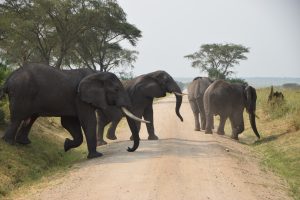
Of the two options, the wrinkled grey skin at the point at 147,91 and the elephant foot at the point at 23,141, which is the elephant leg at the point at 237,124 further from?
the elephant foot at the point at 23,141

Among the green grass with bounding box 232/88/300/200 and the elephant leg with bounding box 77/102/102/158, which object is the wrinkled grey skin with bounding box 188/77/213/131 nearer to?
the green grass with bounding box 232/88/300/200

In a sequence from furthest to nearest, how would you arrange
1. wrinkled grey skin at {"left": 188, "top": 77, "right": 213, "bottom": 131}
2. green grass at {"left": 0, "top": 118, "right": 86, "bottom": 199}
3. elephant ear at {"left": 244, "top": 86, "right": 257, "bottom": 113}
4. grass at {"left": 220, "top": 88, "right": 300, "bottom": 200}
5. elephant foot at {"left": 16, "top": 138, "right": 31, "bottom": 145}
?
wrinkled grey skin at {"left": 188, "top": 77, "right": 213, "bottom": 131} → elephant ear at {"left": 244, "top": 86, "right": 257, "bottom": 113} → elephant foot at {"left": 16, "top": 138, "right": 31, "bottom": 145} → grass at {"left": 220, "top": 88, "right": 300, "bottom": 200} → green grass at {"left": 0, "top": 118, "right": 86, "bottom": 199}

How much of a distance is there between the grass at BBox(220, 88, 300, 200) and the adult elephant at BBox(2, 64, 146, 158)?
4861mm

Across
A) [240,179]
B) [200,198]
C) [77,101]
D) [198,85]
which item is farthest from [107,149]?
[198,85]

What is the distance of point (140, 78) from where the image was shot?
20.4 meters

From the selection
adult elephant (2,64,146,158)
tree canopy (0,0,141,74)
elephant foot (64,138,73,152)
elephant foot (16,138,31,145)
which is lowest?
elephant foot (64,138,73,152)

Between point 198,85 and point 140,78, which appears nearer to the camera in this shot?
point 140,78

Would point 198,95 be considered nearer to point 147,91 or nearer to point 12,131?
point 147,91

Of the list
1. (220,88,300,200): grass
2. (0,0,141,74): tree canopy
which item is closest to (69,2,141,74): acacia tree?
(0,0,141,74): tree canopy

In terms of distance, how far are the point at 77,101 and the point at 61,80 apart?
82 cm

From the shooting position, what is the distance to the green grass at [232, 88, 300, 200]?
14.6 m

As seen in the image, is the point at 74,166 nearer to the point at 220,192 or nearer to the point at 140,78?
the point at 220,192

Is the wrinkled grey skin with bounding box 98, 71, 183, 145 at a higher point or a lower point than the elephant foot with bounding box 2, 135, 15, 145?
higher

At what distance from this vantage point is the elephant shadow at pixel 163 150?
1450 cm
